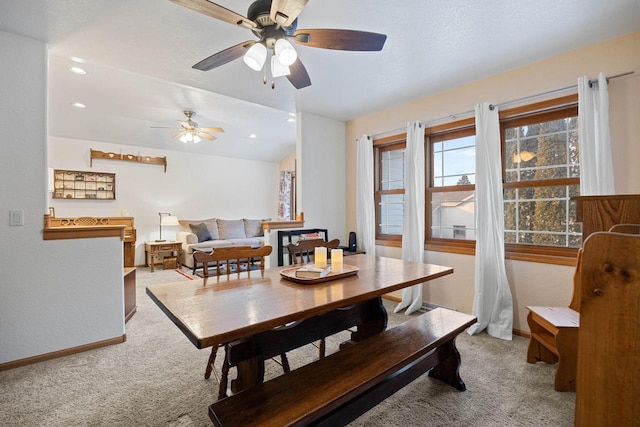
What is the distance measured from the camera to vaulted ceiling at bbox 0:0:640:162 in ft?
6.16

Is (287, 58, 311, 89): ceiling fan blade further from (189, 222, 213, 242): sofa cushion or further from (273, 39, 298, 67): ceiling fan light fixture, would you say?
(189, 222, 213, 242): sofa cushion

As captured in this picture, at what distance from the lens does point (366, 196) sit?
152 inches

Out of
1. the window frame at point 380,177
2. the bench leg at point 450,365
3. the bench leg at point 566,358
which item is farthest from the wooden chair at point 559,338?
the window frame at point 380,177

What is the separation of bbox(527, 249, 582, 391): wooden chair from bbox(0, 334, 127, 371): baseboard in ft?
10.8

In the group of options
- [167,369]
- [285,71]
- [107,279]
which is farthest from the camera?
[107,279]

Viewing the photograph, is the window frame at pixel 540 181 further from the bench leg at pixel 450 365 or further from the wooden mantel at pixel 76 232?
the wooden mantel at pixel 76 232

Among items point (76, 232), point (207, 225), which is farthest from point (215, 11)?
point (207, 225)

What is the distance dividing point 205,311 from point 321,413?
24.1 inches

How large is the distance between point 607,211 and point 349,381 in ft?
5.76

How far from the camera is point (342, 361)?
59.0 inches

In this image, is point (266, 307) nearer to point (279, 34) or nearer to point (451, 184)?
point (279, 34)

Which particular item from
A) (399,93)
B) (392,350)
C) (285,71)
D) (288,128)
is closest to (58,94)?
(288,128)

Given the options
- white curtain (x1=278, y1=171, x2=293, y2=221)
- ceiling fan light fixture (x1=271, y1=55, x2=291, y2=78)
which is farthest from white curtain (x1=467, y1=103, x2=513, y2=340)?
white curtain (x1=278, y1=171, x2=293, y2=221)

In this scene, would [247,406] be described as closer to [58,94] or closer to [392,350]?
[392,350]
